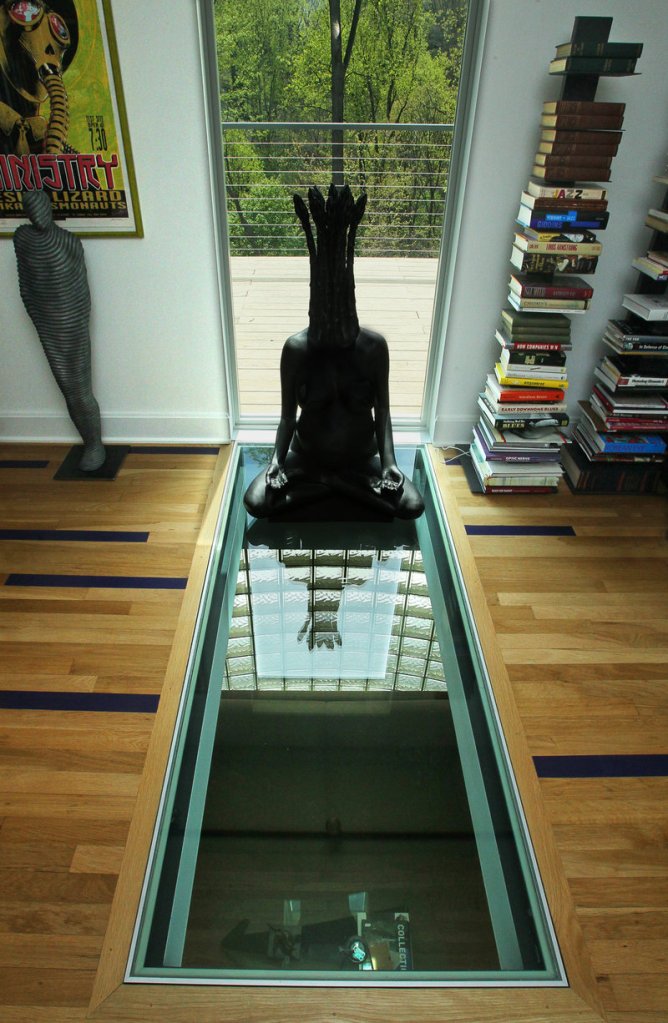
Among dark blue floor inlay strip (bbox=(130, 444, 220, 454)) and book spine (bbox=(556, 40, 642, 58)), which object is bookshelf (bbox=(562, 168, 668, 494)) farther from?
dark blue floor inlay strip (bbox=(130, 444, 220, 454))

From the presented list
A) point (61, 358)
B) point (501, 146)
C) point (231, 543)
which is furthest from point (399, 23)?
point (231, 543)

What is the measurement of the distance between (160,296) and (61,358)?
55cm

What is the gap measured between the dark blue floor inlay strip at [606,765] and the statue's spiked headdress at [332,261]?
5.40 ft

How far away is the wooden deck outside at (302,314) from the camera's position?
3205 mm

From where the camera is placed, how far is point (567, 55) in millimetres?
2375

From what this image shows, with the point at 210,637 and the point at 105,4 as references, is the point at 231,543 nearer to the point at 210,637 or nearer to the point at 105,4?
the point at 210,637

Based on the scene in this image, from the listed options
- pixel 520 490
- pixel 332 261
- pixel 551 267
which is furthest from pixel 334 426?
pixel 551 267

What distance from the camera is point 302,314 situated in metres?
3.42

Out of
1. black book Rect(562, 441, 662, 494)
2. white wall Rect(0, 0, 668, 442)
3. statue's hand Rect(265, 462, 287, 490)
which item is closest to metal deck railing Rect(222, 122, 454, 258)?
white wall Rect(0, 0, 668, 442)

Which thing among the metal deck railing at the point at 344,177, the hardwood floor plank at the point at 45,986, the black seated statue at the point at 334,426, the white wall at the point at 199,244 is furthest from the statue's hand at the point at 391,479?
the hardwood floor plank at the point at 45,986

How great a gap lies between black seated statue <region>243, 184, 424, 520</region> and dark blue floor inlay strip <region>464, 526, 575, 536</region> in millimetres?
321

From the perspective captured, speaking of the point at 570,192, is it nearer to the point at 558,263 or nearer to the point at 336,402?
the point at 558,263

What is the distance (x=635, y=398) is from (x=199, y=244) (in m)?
2.11

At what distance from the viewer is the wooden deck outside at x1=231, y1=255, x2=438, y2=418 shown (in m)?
3.21
